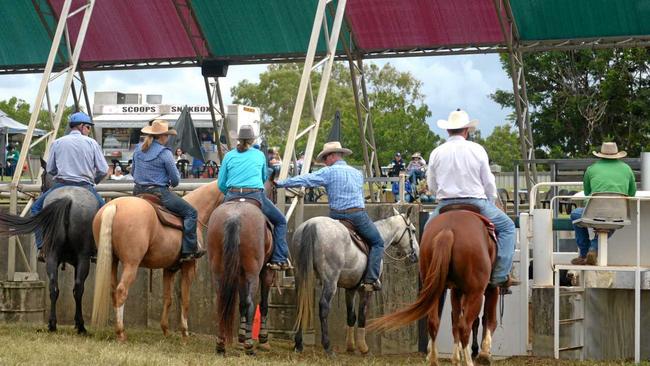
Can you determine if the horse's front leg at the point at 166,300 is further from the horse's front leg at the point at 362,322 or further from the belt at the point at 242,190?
the horse's front leg at the point at 362,322

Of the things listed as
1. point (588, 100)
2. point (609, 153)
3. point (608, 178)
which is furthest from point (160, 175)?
point (588, 100)

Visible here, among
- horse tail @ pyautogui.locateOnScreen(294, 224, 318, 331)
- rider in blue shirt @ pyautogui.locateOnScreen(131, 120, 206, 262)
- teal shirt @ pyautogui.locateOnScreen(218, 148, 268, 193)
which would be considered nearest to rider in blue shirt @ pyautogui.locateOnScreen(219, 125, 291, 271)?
teal shirt @ pyautogui.locateOnScreen(218, 148, 268, 193)

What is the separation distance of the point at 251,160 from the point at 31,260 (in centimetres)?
471

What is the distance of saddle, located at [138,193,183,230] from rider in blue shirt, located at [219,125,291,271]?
697 millimetres

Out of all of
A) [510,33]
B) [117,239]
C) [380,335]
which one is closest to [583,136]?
[510,33]

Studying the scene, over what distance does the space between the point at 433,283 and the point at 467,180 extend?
1176mm

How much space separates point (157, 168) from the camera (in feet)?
42.8

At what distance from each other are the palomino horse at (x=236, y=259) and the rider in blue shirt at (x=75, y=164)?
201cm

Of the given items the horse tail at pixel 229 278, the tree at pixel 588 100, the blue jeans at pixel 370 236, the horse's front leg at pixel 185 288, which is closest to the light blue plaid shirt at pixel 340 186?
the blue jeans at pixel 370 236

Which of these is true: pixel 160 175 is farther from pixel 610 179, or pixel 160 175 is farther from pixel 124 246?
pixel 610 179

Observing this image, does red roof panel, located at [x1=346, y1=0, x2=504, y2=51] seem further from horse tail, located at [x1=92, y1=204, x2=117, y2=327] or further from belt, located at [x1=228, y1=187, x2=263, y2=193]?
horse tail, located at [x1=92, y1=204, x2=117, y2=327]

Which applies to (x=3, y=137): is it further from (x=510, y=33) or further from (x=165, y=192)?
(x=165, y=192)

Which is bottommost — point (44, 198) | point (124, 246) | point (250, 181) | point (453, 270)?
point (453, 270)

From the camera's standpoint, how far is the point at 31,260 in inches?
619
